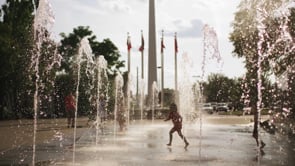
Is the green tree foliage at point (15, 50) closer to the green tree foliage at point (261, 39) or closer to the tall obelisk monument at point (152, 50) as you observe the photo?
the tall obelisk monument at point (152, 50)

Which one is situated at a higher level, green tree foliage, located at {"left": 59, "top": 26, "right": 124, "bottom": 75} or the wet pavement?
green tree foliage, located at {"left": 59, "top": 26, "right": 124, "bottom": 75}

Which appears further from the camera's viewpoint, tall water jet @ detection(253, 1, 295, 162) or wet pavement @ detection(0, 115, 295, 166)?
tall water jet @ detection(253, 1, 295, 162)

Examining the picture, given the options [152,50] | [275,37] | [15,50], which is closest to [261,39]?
[275,37]

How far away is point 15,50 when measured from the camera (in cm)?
3600

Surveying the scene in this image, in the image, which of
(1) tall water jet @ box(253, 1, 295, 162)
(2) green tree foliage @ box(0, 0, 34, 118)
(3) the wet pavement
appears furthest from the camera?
(2) green tree foliage @ box(0, 0, 34, 118)

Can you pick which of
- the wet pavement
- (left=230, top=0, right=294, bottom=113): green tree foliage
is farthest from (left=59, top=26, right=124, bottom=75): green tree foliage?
the wet pavement

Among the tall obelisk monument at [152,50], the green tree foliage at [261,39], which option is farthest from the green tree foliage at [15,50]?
the green tree foliage at [261,39]

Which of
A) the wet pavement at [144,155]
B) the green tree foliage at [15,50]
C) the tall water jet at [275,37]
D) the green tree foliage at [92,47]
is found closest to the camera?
the wet pavement at [144,155]

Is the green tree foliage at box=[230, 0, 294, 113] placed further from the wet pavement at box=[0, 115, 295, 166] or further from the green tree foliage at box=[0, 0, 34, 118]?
the green tree foliage at box=[0, 0, 34, 118]

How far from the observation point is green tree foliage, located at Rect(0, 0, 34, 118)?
3556cm

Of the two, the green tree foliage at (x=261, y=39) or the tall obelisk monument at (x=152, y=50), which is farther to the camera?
the tall obelisk monument at (x=152, y=50)

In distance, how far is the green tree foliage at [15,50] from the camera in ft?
117

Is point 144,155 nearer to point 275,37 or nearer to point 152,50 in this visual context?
point 275,37

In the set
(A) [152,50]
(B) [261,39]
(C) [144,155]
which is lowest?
(C) [144,155]
